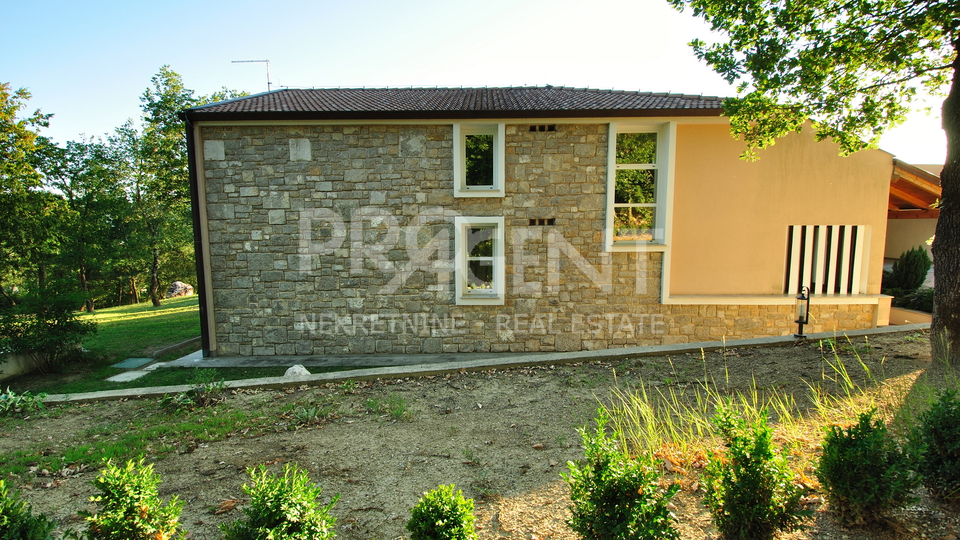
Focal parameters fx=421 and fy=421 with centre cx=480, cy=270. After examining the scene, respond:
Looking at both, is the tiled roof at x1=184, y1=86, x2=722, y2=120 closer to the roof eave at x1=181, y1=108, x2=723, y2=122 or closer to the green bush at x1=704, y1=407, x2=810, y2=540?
the roof eave at x1=181, y1=108, x2=723, y2=122

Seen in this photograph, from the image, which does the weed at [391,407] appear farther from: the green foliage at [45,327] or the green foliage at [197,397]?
the green foliage at [45,327]

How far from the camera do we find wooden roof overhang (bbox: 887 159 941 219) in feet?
26.5

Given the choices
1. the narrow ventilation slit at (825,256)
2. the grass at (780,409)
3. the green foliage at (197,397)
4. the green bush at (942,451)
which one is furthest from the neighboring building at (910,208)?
the green foliage at (197,397)

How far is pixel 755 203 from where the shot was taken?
826cm

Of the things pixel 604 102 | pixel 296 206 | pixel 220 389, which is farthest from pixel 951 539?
pixel 296 206

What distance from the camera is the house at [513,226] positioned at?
25.3 feet

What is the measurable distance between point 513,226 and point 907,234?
11.4m

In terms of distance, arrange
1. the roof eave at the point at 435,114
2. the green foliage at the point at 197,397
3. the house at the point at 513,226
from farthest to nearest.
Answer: the house at the point at 513,226, the roof eave at the point at 435,114, the green foliage at the point at 197,397

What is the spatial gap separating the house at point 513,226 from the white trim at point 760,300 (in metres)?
0.04

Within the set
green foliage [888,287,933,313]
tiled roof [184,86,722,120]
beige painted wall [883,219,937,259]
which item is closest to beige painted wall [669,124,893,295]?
tiled roof [184,86,722,120]

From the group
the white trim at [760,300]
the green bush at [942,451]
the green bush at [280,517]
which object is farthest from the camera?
the white trim at [760,300]

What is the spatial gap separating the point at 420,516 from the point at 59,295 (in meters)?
9.17

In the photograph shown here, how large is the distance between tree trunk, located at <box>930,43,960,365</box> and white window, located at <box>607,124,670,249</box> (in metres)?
3.73

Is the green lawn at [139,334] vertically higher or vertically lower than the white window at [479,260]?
lower
